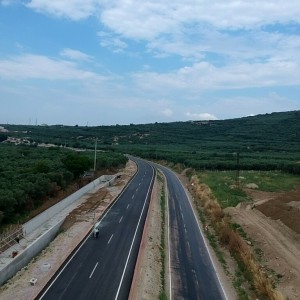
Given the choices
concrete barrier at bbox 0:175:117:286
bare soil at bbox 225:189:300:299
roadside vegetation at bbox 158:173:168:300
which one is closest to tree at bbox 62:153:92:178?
concrete barrier at bbox 0:175:117:286

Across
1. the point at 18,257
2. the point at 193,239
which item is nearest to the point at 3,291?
the point at 18,257

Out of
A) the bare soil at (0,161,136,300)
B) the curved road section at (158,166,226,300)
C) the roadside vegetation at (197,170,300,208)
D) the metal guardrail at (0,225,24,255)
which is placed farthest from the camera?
the roadside vegetation at (197,170,300,208)

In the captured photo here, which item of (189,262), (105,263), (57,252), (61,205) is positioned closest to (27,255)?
(57,252)

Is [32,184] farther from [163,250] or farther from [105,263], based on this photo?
[105,263]

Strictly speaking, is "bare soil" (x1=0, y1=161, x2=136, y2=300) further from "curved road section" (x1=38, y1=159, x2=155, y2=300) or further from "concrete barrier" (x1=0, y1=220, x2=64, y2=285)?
"curved road section" (x1=38, y1=159, x2=155, y2=300)

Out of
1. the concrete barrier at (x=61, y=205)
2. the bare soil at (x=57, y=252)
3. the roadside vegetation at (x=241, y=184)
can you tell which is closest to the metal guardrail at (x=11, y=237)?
the concrete barrier at (x=61, y=205)

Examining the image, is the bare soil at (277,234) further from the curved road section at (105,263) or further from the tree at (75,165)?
the tree at (75,165)

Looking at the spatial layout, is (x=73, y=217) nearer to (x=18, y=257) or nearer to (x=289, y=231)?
(x=18, y=257)
